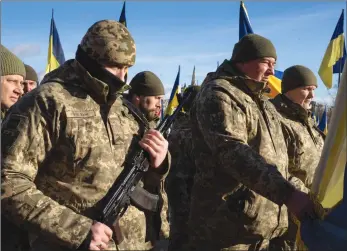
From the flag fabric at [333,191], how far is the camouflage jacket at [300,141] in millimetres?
1823

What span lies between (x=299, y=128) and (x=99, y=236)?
3.45 metres

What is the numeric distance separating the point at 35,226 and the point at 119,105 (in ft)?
3.14

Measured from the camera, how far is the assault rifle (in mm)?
2891

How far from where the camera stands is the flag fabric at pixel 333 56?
33.7ft

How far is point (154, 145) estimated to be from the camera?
3.12 m

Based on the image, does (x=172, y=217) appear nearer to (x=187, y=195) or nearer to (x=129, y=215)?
(x=187, y=195)

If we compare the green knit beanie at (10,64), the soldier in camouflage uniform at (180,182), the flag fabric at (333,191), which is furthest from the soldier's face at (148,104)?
the flag fabric at (333,191)

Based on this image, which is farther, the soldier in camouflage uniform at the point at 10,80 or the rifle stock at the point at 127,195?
the soldier in camouflage uniform at the point at 10,80

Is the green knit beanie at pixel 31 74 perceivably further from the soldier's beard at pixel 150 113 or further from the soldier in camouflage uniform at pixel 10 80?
the soldier in camouflage uniform at pixel 10 80

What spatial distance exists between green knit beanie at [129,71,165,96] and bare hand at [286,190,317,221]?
351cm

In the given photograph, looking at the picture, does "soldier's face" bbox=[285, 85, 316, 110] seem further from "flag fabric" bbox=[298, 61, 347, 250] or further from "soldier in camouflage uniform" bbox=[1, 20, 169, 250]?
"soldier in camouflage uniform" bbox=[1, 20, 169, 250]

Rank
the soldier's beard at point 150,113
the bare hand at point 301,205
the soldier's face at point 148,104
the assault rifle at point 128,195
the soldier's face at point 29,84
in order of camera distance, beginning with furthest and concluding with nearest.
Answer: the soldier's face at point 29,84 → the soldier's face at point 148,104 → the soldier's beard at point 150,113 → the bare hand at point 301,205 → the assault rifle at point 128,195

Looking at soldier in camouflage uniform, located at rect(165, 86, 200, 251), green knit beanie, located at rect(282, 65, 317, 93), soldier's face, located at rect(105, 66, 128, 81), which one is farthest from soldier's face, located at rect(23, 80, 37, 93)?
soldier's face, located at rect(105, 66, 128, 81)

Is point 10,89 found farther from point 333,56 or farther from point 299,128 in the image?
point 333,56
